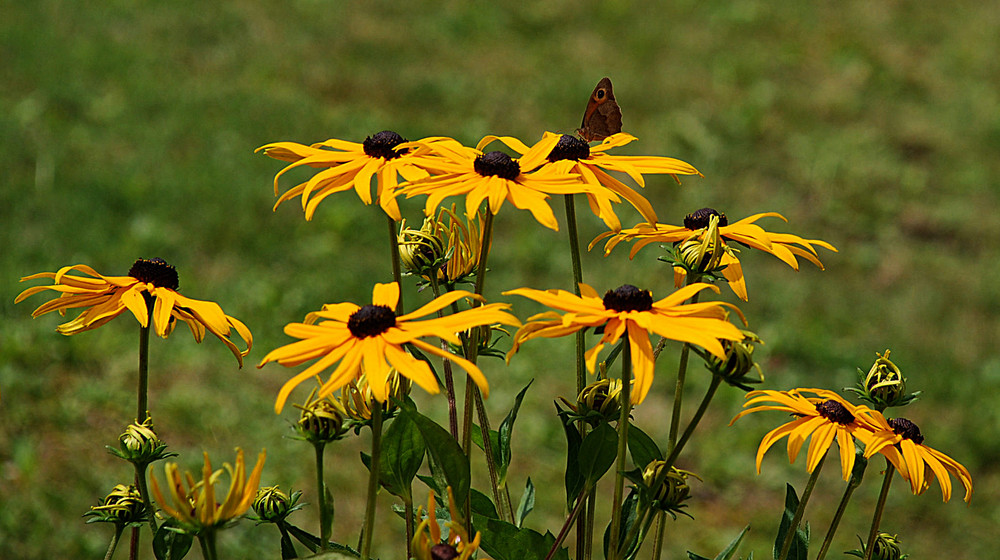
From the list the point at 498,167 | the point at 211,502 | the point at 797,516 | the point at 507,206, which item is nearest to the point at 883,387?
the point at 797,516

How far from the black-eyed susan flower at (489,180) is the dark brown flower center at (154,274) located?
1.07 feet

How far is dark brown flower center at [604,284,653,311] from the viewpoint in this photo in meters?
0.91

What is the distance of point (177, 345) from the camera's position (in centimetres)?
357

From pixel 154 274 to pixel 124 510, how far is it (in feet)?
0.88

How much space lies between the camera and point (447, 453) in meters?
0.96

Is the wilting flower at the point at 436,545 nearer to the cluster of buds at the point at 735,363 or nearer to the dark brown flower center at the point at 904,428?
the cluster of buds at the point at 735,363

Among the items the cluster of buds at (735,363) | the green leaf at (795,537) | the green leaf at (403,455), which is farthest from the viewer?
the green leaf at (795,537)

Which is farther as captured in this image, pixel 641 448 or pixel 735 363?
pixel 641 448

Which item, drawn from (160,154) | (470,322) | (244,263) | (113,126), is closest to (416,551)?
(470,322)

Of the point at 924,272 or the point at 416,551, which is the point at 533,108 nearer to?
the point at 924,272

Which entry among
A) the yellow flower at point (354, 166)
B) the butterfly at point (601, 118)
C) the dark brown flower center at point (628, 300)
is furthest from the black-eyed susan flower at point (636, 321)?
the butterfly at point (601, 118)

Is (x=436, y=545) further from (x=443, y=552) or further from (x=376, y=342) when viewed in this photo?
(x=376, y=342)

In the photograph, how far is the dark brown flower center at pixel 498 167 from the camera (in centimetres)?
103

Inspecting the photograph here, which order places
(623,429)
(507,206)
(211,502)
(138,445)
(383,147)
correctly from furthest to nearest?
(507,206) → (383,147) → (138,445) → (623,429) → (211,502)
